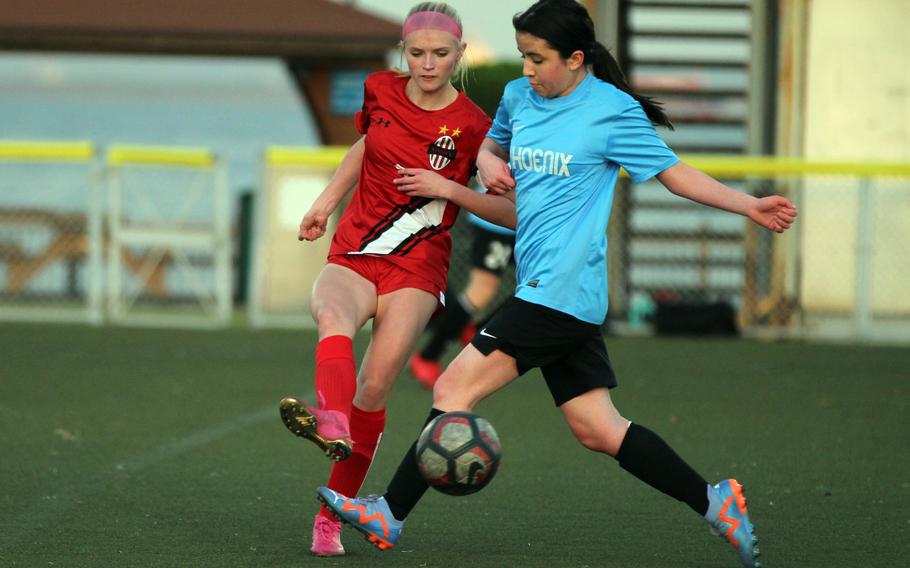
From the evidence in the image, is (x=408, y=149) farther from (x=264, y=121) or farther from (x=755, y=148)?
(x=264, y=121)

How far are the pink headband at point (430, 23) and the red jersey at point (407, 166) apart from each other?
10.2 inches

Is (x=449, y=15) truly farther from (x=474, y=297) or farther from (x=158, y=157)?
(x=158, y=157)

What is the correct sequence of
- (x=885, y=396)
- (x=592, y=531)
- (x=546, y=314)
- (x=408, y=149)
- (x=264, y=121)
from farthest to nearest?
(x=264, y=121) → (x=885, y=396) → (x=592, y=531) → (x=408, y=149) → (x=546, y=314)

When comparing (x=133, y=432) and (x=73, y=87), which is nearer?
(x=133, y=432)

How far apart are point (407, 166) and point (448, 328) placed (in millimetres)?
4842

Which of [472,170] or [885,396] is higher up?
[472,170]

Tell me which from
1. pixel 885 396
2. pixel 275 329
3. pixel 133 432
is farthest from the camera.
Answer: pixel 275 329

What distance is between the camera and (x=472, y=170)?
17.3 ft

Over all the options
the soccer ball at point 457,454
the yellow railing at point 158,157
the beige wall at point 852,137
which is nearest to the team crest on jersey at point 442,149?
the soccer ball at point 457,454

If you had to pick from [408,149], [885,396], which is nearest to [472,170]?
[408,149]

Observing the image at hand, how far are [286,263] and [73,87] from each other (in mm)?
8022

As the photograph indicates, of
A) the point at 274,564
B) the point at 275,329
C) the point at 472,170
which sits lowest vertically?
the point at 275,329

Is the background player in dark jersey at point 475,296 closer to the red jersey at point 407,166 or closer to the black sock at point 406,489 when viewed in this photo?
the red jersey at point 407,166

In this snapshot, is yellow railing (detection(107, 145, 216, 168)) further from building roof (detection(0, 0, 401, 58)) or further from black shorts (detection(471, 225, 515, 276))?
black shorts (detection(471, 225, 515, 276))
